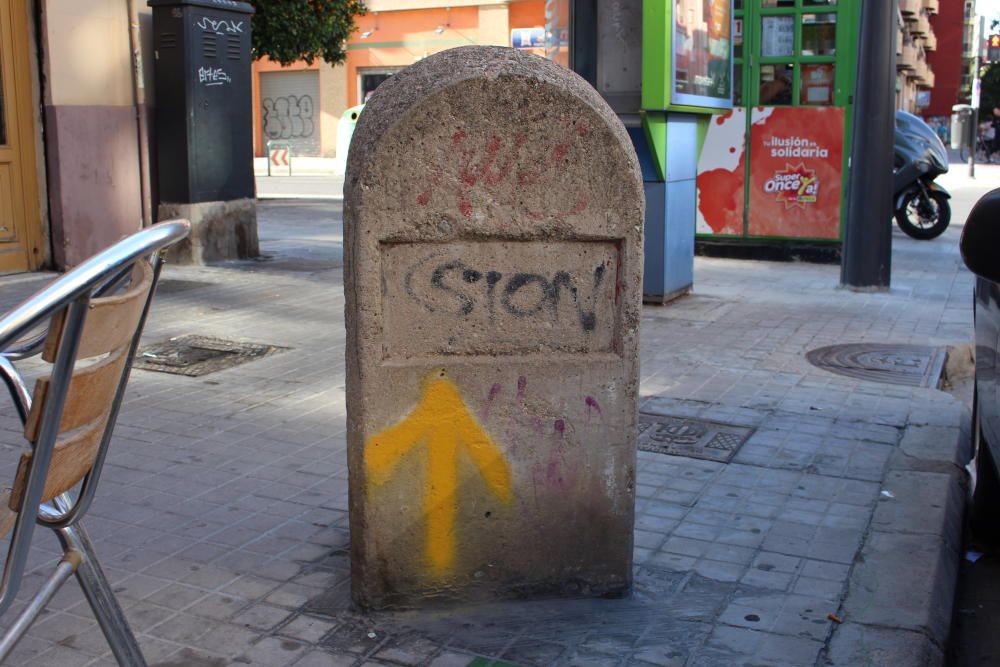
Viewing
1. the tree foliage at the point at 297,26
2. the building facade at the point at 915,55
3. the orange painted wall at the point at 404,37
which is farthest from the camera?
the building facade at the point at 915,55

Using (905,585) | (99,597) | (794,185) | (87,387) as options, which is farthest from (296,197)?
(87,387)

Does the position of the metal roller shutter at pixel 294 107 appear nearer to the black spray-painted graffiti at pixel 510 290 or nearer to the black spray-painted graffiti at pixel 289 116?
the black spray-painted graffiti at pixel 289 116

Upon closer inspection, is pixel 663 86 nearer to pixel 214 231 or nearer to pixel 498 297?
pixel 214 231

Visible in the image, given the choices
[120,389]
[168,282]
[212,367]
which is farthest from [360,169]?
[168,282]

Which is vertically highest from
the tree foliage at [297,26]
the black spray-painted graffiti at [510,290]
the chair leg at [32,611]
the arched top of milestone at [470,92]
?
the tree foliage at [297,26]

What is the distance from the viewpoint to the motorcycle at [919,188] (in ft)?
45.2

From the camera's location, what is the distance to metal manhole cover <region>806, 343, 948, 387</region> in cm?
646

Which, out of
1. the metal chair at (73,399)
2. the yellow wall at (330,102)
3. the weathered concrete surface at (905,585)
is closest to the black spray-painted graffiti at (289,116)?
the yellow wall at (330,102)

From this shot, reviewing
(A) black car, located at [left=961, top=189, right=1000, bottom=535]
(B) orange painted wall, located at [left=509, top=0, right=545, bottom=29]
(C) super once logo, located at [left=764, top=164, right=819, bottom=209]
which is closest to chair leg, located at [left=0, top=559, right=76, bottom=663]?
(A) black car, located at [left=961, top=189, right=1000, bottom=535]

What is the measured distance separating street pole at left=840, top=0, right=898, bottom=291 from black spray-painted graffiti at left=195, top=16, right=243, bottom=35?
227 inches

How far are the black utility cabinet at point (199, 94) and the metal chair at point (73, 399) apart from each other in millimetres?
8004

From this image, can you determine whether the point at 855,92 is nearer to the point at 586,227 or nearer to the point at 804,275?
the point at 804,275

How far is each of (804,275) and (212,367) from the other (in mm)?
6494

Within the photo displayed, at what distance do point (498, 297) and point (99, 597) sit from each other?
1408 millimetres
